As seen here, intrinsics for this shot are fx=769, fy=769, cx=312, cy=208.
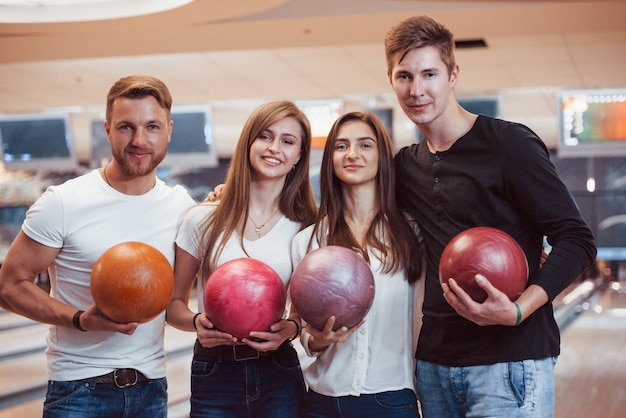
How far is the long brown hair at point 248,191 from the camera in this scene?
6.52 feet

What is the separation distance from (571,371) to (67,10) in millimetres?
4016

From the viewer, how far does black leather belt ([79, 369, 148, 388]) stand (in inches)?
74.0

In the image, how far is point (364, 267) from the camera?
171 centimetres

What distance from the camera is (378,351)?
186 cm

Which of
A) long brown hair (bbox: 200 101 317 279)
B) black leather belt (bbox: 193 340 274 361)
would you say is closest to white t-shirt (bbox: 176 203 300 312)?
long brown hair (bbox: 200 101 317 279)

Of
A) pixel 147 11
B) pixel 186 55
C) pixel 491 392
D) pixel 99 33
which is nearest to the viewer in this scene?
pixel 491 392

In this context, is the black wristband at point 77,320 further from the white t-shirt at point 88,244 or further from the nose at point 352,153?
the nose at point 352,153

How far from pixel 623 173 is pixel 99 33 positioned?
9.73m

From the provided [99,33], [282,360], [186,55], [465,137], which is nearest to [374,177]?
[465,137]

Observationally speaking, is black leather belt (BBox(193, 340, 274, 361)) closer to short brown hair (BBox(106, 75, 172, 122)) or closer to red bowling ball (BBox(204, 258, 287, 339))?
red bowling ball (BBox(204, 258, 287, 339))

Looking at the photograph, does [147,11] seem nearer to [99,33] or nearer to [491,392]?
[99,33]

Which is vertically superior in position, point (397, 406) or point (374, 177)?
point (374, 177)

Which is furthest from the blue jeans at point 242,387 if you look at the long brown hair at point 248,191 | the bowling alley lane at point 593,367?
the bowling alley lane at point 593,367

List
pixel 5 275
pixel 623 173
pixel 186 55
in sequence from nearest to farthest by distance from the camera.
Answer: pixel 5 275 → pixel 186 55 → pixel 623 173
